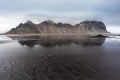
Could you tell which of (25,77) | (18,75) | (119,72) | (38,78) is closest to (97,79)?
(119,72)

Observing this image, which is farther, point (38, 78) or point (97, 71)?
point (97, 71)

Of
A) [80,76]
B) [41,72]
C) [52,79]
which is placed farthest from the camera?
[41,72]

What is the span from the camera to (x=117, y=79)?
1452 cm

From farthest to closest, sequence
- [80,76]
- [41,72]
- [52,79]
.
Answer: [41,72] < [80,76] < [52,79]

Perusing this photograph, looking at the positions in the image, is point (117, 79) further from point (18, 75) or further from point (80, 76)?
point (18, 75)

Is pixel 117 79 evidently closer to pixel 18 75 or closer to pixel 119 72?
pixel 119 72

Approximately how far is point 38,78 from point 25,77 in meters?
1.36

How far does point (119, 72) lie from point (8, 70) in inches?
521

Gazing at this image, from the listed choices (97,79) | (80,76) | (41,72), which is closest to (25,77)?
(41,72)

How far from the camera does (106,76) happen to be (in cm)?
1536

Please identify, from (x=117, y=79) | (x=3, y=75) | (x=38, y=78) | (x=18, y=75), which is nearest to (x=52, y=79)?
(x=38, y=78)

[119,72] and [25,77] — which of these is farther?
[119,72]

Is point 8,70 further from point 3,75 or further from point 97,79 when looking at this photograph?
point 97,79

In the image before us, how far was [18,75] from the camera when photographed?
1527 cm
